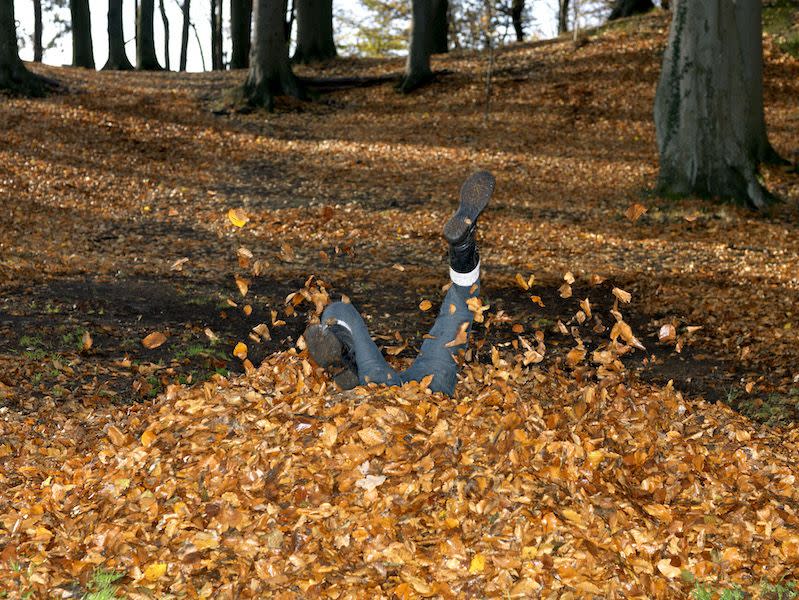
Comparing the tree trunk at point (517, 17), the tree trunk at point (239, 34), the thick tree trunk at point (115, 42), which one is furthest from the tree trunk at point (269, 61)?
the tree trunk at point (517, 17)

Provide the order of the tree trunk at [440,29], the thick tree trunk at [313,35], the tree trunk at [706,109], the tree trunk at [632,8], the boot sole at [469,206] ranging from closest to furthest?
the boot sole at [469,206] → the tree trunk at [706,109] → the thick tree trunk at [313,35] → the tree trunk at [632,8] → the tree trunk at [440,29]

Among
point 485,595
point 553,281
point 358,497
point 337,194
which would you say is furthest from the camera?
point 337,194

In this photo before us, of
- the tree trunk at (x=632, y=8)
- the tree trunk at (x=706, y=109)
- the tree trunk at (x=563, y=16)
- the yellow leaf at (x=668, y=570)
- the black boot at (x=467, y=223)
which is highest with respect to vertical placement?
the tree trunk at (x=563, y=16)

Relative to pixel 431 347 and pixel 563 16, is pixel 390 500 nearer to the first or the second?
pixel 431 347

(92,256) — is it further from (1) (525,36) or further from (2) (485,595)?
(1) (525,36)

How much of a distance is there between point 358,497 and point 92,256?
695cm

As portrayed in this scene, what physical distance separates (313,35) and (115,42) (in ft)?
25.0

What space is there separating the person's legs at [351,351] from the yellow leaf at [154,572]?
1.48 meters

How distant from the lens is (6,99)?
54.3ft

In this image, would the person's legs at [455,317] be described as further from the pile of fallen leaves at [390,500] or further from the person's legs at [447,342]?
the pile of fallen leaves at [390,500]

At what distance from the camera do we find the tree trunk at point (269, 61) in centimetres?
1716

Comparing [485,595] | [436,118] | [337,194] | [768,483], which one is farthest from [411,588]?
[436,118]

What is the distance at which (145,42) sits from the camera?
2638 centimetres

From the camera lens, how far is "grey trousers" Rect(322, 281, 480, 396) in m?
4.91
